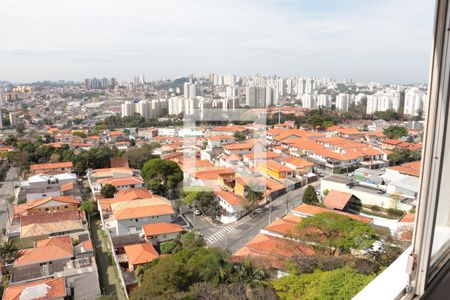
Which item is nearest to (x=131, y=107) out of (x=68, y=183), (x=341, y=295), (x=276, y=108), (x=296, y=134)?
(x=276, y=108)

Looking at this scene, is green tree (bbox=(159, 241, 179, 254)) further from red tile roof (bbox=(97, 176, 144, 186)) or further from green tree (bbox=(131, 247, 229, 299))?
red tile roof (bbox=(97, 176, 144, 186))

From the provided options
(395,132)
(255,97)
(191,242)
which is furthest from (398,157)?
(191,242)

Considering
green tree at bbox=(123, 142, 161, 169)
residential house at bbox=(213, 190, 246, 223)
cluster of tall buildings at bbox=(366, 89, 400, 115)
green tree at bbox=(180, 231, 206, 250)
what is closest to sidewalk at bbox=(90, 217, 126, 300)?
green tree at bbox=(180, 231, 206, 250)

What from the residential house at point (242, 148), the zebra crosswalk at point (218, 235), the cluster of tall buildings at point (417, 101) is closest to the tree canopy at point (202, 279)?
the zebra crosswalk at point (218, 235)

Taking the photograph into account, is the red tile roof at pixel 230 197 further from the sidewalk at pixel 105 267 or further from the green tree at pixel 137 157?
the green tree at pixel 137 157

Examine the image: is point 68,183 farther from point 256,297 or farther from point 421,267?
point 421,267

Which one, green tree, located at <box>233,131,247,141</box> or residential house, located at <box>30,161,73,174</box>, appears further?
green tree, located at <box>233,131,247,141</box>
